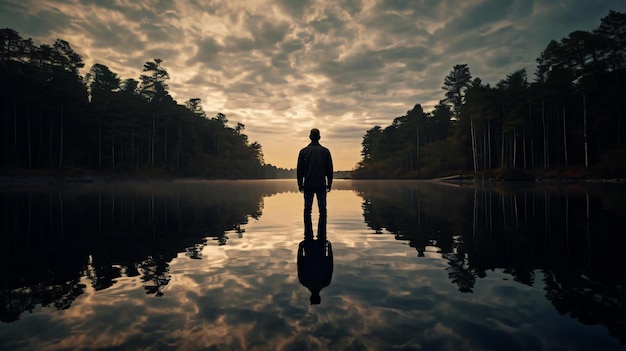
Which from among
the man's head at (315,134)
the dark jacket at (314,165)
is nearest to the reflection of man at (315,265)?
the dark jacket at (314,165)

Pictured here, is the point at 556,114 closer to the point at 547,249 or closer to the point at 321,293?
the point at 547,249

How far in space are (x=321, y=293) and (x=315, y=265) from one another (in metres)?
1.43

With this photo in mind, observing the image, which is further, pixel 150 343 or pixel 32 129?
pixel 32 129

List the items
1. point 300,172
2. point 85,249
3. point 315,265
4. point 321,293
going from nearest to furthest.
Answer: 1. point 321,293
2. point 315,265
3. point 85,249
4. point 300,172

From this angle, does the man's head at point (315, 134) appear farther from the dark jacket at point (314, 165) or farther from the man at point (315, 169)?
the dark jacket at point (314, 165)

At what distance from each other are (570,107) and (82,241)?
59641 mm

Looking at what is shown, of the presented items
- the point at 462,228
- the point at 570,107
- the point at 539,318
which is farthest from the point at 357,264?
the point at 570,107

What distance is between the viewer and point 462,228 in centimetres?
881

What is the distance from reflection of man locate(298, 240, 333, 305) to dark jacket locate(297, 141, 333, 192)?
149 centimetres

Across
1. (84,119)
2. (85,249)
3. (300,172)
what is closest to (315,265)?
(300,172)

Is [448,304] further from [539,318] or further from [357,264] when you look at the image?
[357,264]

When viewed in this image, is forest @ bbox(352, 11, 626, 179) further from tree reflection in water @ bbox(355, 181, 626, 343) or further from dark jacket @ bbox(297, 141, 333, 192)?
dark jacket @ bbox(297, 141, 333, 192)

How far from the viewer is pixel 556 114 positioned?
47406 millimetres

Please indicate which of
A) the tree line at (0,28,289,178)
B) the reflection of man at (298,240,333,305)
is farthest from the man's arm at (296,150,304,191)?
the tree line at (0,28,289,178)
